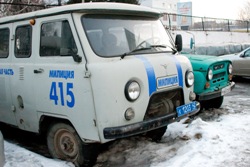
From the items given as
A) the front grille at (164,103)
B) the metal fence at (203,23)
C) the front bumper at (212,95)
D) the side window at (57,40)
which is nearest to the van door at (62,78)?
the side window at (57,40)

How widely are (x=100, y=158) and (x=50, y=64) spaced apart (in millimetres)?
1570

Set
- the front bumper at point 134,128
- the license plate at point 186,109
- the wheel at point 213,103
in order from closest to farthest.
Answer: the front bumper at point 134,128, the license plate at point 186,109, the wheel at point 213,103

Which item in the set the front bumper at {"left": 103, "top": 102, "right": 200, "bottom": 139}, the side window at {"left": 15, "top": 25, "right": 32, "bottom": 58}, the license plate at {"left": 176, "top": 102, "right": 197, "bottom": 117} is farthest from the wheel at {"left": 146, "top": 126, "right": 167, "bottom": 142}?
the side window at {"left": 15, "top": 25, "right": 32, "bottom": 58}

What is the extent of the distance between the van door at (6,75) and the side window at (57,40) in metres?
0.92

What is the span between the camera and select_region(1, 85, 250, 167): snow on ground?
14.1 ft

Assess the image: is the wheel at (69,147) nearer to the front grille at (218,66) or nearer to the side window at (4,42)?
the side window at (4,42)

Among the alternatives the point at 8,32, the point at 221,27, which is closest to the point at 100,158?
the point at 8,32

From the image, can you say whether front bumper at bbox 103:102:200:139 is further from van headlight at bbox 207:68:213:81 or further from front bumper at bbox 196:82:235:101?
van headlight at bbox 207:68:213:81

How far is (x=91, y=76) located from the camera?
153 inches

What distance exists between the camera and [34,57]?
474cm

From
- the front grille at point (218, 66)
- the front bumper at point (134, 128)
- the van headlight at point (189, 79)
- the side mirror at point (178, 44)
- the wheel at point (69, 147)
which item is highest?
the side mirror at point (178, 44)

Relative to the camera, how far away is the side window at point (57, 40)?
423 centimetres

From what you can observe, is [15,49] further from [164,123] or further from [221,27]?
[221,27]

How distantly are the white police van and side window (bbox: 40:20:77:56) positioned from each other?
13 mm
